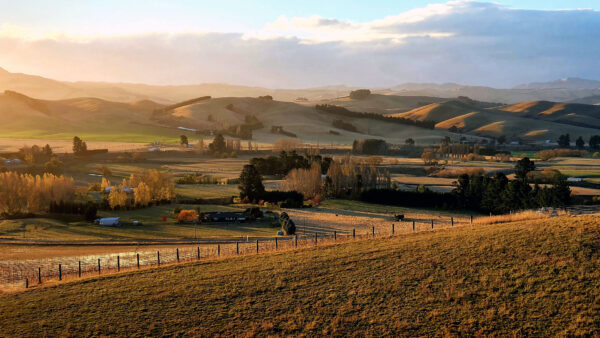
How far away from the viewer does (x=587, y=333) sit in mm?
19641

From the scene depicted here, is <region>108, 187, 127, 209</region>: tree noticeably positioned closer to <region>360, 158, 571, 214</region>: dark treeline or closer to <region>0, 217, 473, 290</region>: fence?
<region>0, 217, 473, 290</region>: fence

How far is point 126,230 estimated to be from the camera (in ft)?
172

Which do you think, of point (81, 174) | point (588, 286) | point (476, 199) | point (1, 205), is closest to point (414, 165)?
point (476, 199)

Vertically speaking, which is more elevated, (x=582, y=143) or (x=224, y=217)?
(x=582, y=143)

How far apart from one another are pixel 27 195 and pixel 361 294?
171 ft

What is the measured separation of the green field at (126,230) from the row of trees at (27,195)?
6363mm

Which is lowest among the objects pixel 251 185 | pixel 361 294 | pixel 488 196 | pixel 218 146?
pixel 361 294

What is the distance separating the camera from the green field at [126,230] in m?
48.4

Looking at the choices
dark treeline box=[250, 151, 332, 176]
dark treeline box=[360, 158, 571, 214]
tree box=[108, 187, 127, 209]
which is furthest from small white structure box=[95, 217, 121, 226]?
dark treeline box=[250, 151, 332, 176]

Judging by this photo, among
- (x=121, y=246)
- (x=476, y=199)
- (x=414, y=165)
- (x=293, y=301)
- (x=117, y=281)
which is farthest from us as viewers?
(x=414, y=165)

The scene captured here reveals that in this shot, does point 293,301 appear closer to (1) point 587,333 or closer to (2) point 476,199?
(1) point 587,333

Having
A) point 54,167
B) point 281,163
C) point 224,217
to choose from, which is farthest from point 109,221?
point 54,167

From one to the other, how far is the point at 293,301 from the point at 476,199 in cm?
4873

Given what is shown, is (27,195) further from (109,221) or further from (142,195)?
(109,221)
